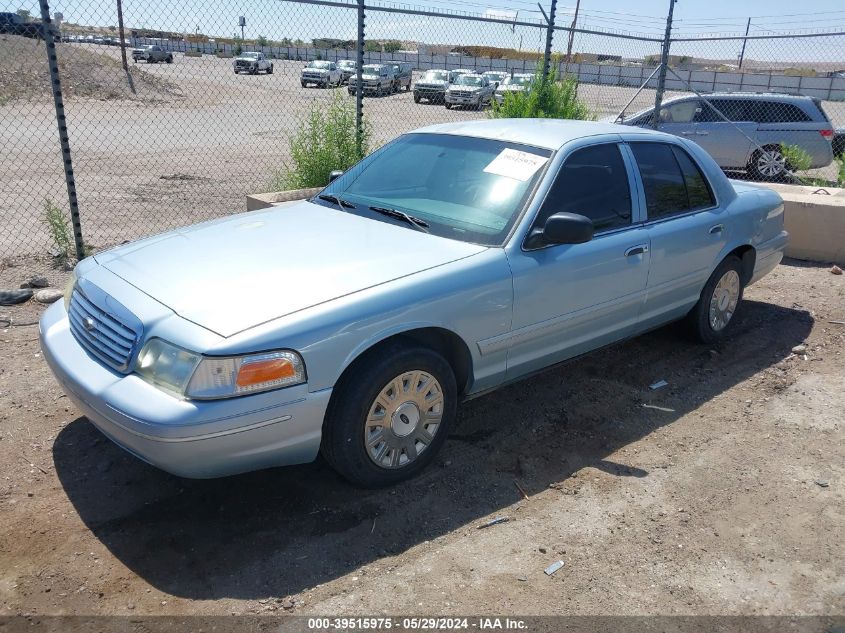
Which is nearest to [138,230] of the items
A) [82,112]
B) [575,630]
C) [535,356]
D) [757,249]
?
[535,356]

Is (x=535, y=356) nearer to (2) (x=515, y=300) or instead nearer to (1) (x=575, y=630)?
(2) (x=515, y=300)

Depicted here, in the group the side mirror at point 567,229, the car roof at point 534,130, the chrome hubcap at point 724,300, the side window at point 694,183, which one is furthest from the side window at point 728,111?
the side mirror at point 567,229

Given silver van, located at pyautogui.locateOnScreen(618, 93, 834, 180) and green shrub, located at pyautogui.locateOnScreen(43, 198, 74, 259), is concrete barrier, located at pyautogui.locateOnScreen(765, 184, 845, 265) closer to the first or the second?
silver van, located at pyautogui.locateOnScreen(618, 93, 834, 180)

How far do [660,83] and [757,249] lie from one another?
230 inches

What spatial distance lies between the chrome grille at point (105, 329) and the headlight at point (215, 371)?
0.43 feet

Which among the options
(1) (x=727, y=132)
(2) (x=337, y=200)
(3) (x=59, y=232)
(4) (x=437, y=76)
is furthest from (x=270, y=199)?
(4) (x=437, y=76)

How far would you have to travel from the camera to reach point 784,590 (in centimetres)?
313

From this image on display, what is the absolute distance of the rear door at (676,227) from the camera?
15.7 feet

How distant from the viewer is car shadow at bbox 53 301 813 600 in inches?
124

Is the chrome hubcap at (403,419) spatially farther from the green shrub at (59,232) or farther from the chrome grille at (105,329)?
the green shrub at (59,232)

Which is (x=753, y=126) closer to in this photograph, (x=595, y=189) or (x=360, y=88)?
(x=360, y=88)

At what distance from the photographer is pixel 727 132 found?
13.5m

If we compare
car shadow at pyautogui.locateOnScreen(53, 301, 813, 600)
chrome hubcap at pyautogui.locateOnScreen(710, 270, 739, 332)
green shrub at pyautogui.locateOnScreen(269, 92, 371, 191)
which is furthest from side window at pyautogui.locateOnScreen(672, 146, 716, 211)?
green shrub at pyautogui.locateOnScreen(269, 92, 371, 191)

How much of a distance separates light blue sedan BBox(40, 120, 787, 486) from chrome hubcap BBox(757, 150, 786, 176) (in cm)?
887
